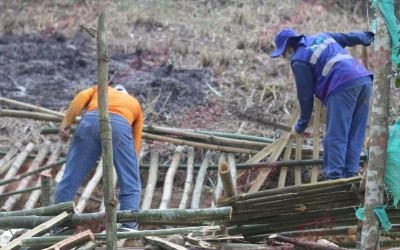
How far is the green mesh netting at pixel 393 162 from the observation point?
2713 mm

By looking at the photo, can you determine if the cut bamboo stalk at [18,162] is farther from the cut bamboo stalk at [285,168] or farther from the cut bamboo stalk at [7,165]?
the cut bamboo stalk at [285,168]

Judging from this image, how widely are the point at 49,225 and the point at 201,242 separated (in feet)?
2.64

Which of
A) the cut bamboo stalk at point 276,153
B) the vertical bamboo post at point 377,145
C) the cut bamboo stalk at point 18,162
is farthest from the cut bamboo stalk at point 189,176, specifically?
the vertical bamboo post at point 377,145

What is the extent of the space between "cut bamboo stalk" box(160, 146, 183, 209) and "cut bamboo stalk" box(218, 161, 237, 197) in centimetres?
160

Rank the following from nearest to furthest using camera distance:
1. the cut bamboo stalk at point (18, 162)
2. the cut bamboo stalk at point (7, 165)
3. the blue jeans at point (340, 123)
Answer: the blue jeans at point (340, 123) → the cut bamboo stalk at point (18, 162) → the cut bamboo stalk at point (7, 165)

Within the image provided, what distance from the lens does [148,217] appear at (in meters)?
3.06

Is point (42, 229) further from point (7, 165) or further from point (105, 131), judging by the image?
point (7, 165)

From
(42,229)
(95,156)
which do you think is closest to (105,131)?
(42,229)

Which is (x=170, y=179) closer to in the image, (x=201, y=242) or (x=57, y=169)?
(x=57, y=169)

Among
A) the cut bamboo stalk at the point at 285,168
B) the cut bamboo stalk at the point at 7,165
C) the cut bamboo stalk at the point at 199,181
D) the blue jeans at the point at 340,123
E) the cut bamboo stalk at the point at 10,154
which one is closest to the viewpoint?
the blue jeans at the point at 340,123

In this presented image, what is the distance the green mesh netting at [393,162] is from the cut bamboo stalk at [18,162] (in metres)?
3.78

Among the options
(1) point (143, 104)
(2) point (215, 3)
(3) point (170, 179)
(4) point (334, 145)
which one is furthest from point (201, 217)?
(2) point (215, 3)

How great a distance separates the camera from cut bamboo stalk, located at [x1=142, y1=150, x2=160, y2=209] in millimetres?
4925

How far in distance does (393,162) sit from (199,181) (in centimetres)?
279
